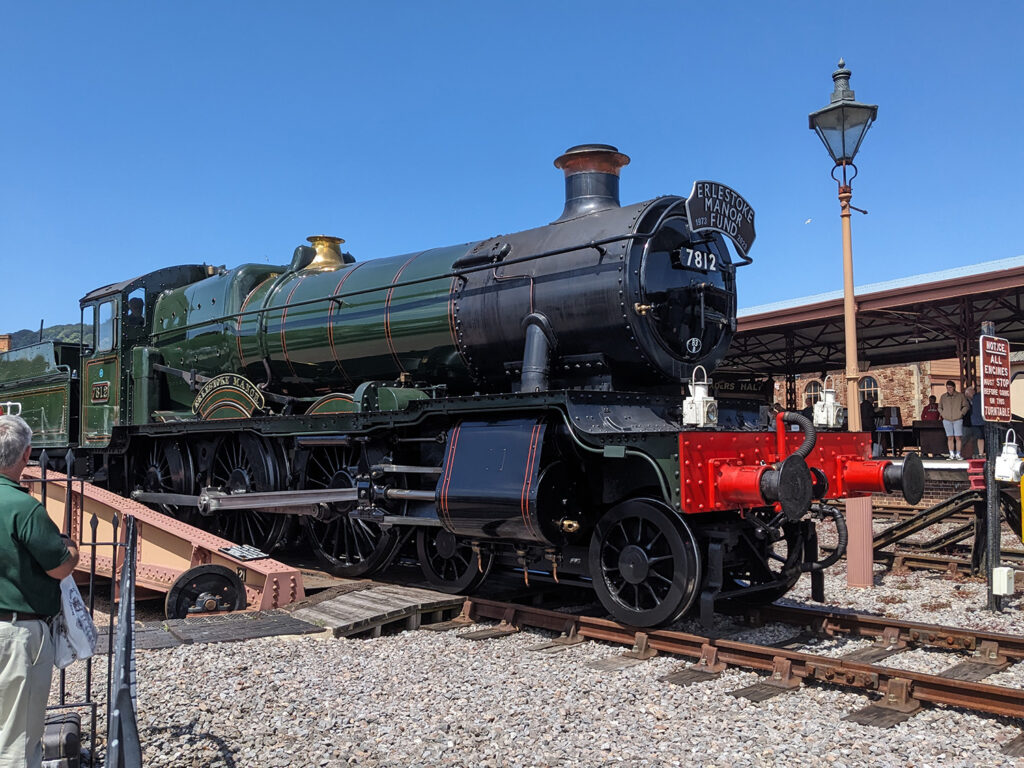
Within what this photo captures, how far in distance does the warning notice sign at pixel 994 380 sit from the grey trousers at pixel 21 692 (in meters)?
6.76

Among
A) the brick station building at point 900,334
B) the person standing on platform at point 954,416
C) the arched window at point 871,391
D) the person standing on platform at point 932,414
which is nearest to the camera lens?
the brick station building at point 900,334

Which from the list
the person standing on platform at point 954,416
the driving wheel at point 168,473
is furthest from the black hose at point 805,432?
the person standing on platform at point 954,416

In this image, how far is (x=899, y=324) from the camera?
18.0 m

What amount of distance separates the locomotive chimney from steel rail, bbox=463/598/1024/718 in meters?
3.23

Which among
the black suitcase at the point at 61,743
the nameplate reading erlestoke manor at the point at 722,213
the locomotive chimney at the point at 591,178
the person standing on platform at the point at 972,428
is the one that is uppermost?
the locomotive chimney at the point at 591,178

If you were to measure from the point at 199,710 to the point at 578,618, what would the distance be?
8.75 ft

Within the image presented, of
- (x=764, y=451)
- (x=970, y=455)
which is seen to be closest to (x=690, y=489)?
(x=764, y=451)

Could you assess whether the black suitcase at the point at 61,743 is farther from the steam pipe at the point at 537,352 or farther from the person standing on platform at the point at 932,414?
the person standing on platform at the point at 932,414

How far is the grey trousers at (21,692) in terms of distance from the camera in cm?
289

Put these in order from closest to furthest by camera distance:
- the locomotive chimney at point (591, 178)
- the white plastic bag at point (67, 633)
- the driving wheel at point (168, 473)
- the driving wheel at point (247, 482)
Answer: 1. the white plastic bag at point (67, 633)
2. the locomotive chimney at point (591, 178)
3. the driving wheel at point (247, 482)
4. the driving wheel at point (168, 473)

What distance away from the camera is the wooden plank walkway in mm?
6117

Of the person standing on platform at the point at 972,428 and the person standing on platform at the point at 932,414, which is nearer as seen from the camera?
the person standing on platform at the point at 972,428

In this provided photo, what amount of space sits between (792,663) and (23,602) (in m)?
3.86

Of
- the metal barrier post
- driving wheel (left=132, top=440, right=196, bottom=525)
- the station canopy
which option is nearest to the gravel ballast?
the metal barrier post
